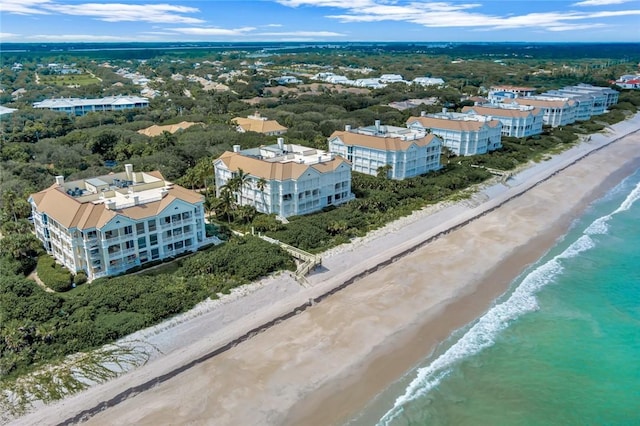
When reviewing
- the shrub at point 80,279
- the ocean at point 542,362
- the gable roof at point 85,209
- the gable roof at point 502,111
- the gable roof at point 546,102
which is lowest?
the ocean at point 542,362

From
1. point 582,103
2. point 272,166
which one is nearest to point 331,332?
point 272,166

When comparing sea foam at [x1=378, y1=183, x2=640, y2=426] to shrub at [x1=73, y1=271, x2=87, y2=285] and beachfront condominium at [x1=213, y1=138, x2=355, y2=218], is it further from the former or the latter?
shrub at [x1=73, y1=271, x2=87, y2=285]

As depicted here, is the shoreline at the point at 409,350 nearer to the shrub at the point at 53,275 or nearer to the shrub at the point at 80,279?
the shrub at the point at 80,279

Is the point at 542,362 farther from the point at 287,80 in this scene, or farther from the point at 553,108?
the point at 287,80

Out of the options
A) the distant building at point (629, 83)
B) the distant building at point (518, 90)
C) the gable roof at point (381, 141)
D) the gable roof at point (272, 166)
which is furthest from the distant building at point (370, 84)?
the gable roof at point (272, 166)

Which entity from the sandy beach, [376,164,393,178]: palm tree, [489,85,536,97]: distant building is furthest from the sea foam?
[489,85,536,97]: distant building

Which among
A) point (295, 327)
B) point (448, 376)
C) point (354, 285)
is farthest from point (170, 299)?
point (448, 376)
